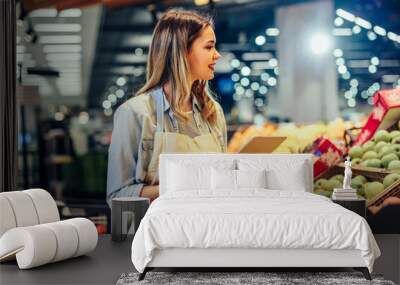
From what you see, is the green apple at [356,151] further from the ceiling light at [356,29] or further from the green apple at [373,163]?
the ceiling light at [356,29]

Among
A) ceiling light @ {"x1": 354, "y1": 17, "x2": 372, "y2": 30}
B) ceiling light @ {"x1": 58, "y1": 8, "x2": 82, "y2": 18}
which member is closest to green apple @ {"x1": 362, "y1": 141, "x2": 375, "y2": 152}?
ceiling light @ {"x1": 354, "y1": 17, "x2": 372, "y2": 30}

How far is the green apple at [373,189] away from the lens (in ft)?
25.6

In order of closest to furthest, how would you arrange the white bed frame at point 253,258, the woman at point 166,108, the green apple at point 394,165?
the white bed frame at point 253,258 → the green apple at point 394,165 → the woman at point 166,108

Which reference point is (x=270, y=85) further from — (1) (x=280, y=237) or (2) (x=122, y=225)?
(1) (x=280, y=237)

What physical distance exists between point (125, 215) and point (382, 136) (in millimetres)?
2848

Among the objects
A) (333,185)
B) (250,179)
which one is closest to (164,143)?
(250,179)

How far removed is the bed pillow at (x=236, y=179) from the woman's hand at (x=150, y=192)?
106 cm

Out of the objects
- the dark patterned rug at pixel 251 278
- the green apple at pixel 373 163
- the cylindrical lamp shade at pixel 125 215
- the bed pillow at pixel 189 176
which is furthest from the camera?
the green apple at pixel 373 163

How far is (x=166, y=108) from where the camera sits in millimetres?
7941

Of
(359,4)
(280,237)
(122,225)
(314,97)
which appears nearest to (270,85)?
(314,97)

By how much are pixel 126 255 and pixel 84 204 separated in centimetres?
170

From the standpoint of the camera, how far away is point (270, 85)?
7.98 m

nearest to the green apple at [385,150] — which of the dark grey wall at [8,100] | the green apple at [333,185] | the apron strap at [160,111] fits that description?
the green apple at [333,185]

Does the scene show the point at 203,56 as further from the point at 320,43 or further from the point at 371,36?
the point at 371,36
